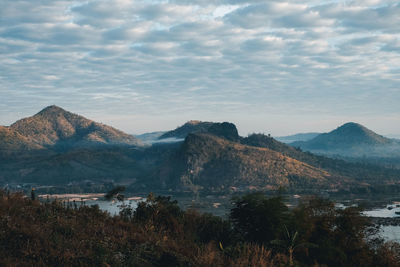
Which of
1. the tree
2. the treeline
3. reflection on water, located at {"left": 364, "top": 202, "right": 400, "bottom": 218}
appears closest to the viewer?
the treeline

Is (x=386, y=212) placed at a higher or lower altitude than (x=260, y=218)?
lower

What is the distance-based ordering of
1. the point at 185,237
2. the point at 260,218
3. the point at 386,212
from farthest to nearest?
the point at 386,212
the point at 260,218
the point at 185,237

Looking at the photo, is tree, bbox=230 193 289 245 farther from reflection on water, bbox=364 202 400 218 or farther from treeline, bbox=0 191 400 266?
reflection on water, bbox=364 202 400 218

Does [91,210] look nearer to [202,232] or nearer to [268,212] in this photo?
[202,232]

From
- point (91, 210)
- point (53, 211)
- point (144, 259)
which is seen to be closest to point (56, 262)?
point (144, 259)

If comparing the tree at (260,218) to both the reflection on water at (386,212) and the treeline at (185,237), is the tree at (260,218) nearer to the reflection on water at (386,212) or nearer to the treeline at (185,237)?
the treeline at (185,237)

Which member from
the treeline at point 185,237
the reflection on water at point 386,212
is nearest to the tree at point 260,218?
the treeline at point 185,237

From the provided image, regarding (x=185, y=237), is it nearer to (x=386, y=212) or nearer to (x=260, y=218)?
(x=260, y=218)

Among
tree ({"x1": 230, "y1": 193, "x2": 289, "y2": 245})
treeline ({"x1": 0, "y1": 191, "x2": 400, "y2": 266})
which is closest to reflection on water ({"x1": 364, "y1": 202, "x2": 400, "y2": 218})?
treeline ({"x1": 0, "y1": 191, "x2": 400, "y2": 266})

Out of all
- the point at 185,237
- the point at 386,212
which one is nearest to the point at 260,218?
the point at 185,237

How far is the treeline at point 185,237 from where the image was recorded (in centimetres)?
1767

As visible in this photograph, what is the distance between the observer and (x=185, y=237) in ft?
89.9

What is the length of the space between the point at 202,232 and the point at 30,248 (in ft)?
55.7

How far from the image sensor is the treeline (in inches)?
696
